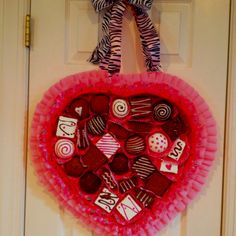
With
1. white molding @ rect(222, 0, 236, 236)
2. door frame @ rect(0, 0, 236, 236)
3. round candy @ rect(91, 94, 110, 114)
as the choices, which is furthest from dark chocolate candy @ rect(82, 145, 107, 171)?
white molding @ rect(222, 0, 236, 236)

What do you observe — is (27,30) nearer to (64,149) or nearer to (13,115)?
(13,115)

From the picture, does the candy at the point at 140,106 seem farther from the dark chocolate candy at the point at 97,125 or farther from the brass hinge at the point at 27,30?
the brass hinge at the point at 27,30

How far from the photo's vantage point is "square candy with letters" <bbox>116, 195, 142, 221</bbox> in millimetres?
932

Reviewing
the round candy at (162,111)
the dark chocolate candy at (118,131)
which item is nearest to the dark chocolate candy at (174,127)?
the round candy at (162,111)

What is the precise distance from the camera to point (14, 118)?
100cm

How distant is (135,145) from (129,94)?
16 cm

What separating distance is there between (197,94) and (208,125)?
4.1 inches

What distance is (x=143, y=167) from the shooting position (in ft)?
3.04

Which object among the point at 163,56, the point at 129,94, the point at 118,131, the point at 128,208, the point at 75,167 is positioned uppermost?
the point at 163,56

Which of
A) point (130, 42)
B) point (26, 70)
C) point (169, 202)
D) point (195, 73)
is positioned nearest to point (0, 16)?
point (26, 70)

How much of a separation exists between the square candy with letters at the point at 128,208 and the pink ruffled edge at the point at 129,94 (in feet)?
0.09

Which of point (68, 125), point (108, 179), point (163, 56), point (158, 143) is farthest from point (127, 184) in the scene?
point (163, 56)

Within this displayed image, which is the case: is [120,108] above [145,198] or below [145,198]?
above

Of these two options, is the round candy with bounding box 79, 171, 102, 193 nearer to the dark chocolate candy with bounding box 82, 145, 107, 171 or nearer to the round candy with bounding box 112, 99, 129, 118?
the dark chocolate candy with bounding box 82, 145, 107, 171
